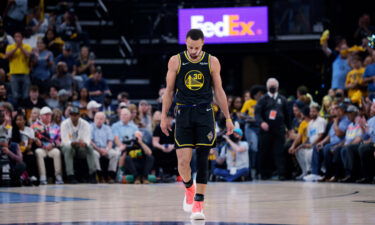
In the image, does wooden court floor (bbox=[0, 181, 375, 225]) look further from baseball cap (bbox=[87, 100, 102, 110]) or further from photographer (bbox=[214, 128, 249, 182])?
baseball cap (bbox=[87, 100, 102, 110])

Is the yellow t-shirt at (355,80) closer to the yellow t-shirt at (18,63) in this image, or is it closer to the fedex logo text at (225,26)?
the fedex logo text at (225,26)

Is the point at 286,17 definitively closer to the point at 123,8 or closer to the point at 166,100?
the point at 123,8

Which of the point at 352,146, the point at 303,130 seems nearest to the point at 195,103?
the point at 352,146

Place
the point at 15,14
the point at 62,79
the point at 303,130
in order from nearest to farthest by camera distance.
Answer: the point at 303,130 < the point at 62,79 < the point at 15,14

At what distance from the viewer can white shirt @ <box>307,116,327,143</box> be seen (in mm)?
14898

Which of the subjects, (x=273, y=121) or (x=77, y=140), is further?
(x=273, y=121)

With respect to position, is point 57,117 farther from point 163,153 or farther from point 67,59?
point 67,59

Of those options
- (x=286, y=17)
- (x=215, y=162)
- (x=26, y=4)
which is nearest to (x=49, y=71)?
(x=26, y=4)

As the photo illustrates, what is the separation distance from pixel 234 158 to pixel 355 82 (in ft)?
9.85

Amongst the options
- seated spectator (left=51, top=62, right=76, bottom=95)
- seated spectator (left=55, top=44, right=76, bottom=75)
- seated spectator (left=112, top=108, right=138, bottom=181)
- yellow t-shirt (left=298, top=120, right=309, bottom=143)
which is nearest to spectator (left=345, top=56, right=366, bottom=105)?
yellow t-shirt (left=298, top=120, right=309, bottom=143)

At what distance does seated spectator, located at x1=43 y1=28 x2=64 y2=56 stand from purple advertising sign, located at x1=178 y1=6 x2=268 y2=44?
3252 millimetres

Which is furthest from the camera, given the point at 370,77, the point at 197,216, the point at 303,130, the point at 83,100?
the point at 83,100

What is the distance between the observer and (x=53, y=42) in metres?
18.2

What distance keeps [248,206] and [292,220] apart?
1.68 metres
